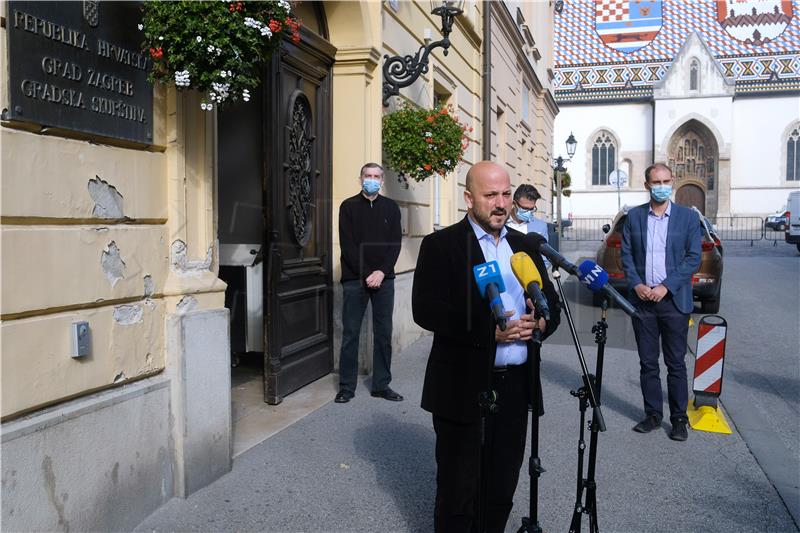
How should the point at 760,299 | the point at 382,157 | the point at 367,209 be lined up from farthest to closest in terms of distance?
the point at 760,299 < the point at 382,157 < the point at 367,209

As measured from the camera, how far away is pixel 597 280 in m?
2.88

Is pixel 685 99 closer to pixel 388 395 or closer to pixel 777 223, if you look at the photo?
pixel 777 223

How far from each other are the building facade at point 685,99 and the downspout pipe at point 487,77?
4727 cm

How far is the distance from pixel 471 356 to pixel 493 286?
0.65 meters

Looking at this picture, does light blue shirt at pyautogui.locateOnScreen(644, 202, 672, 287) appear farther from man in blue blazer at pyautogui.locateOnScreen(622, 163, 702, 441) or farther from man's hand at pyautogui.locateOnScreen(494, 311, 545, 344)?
man's hand at pyautogui.locateOnScreen(494, 311, 545, 344)

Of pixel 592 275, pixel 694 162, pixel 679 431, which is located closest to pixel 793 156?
pixel 694 162

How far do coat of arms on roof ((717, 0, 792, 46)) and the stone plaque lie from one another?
70.9 metres

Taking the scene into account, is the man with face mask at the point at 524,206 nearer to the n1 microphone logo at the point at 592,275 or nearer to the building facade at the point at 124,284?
the building facade at the point at 124,284

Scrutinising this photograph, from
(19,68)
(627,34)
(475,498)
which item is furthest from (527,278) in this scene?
(627,34)

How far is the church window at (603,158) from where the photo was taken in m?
63.4

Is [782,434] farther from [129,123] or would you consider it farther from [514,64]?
[514,64]

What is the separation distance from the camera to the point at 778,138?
60.2 meters

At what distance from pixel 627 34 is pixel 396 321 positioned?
66168mm

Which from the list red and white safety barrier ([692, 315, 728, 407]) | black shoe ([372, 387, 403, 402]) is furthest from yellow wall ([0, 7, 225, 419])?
red and white safety barrier ([692, 315, 728, 407])
